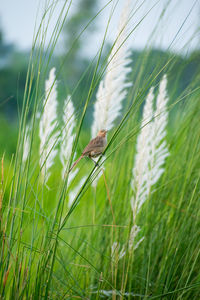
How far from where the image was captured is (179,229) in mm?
1533

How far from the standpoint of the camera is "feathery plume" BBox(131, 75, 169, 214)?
1.58 metres

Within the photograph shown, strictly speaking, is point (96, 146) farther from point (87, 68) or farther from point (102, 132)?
point (87, 68)

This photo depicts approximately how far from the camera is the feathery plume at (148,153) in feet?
5.19

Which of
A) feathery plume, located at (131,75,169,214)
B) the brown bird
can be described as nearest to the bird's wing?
the brown bird

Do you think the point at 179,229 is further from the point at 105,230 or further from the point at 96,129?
the point at 96,129

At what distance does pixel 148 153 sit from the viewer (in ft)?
5.30

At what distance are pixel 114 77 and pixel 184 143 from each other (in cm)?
51

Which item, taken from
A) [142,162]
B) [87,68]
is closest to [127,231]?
[142,162]

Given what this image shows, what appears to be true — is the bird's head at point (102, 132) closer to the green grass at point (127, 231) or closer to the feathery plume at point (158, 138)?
the green grass at point (127, 231)

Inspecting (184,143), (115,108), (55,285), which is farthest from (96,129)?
(55,285)

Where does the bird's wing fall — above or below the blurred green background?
below

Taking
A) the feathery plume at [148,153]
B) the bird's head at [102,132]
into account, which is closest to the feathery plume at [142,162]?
the feathery plume at [148,153]

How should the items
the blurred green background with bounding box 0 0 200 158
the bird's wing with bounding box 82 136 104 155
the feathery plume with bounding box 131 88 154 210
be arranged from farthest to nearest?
the bird's wing with bounding box 82 136 104 155 → the feathery plume with bounding box 131 88 154 210 → the blurred green background with bounding box 0 0 200 158

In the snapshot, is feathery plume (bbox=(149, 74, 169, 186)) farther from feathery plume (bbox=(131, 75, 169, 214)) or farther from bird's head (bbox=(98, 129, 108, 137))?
bird's head (bbox=(98, 129, 108, 137))
